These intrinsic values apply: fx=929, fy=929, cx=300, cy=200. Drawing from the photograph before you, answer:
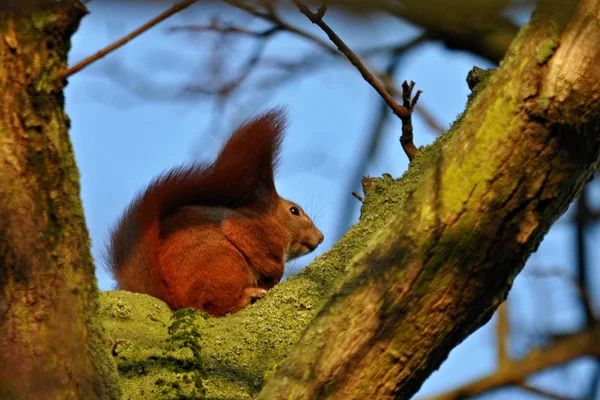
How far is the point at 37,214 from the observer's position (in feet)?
5.56

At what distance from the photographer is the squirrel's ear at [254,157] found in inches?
151

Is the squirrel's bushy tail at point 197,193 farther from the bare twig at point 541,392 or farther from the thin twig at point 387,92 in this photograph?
the bare twig at point 541,392

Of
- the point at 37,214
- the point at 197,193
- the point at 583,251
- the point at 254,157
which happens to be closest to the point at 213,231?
the point at 197,193

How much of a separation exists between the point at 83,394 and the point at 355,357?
513mm

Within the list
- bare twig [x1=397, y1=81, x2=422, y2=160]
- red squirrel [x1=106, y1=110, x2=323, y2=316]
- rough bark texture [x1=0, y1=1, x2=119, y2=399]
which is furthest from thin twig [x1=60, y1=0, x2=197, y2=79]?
red squirrel [x1=106, y1=110, x2=323, y2=316]

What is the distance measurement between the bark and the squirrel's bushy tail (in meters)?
1.54

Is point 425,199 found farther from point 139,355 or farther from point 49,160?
point 139,355

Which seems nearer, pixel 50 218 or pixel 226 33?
pixel 50 218

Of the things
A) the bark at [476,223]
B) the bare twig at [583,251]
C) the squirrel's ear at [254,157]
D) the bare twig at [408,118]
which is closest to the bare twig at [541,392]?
the bare twig at [583,251]

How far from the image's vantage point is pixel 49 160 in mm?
1698

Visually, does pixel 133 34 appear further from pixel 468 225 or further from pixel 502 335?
pixel 502 335

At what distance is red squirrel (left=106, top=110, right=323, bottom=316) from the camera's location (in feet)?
10.7

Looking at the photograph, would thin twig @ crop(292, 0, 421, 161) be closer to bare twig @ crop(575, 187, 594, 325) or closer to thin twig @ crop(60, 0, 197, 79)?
thin twig @ crop(60, 0, 197, 79)

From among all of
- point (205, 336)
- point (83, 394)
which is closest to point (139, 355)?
point (205, 336)
